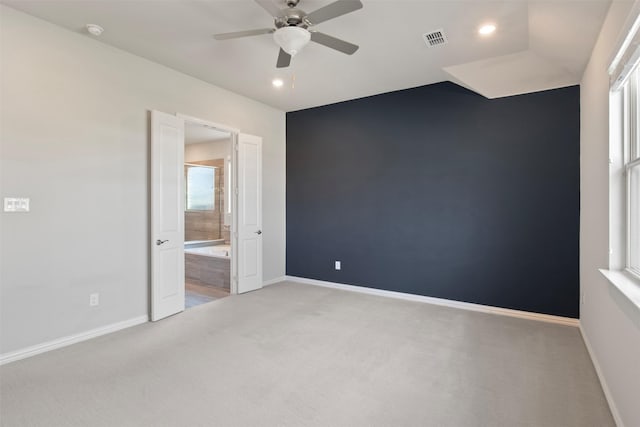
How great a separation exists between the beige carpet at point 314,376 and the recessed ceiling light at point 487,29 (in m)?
2.80

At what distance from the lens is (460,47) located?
3.24 m

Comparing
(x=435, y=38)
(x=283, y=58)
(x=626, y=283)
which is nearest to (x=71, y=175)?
(x=283, y=58)

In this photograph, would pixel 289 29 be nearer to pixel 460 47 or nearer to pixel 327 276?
pixel 460 47

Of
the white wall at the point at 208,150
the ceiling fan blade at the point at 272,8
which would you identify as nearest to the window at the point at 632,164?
the ceiling fan blade at the point at 272,8

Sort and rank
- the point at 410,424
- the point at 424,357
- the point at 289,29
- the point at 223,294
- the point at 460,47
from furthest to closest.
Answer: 1. the point at 223,294
2. the point at 460,47
3. the point at 424,357
4. the point at 289,29
5. the point at 410,424

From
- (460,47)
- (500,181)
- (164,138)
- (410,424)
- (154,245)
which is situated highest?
(460,47)

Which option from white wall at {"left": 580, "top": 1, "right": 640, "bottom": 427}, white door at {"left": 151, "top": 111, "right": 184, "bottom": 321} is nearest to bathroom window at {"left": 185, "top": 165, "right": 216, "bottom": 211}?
white door at {"left": 151, "top": 111, "right": 184, "bottom": 321}

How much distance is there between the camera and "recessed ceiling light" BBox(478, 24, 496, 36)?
2.86 m

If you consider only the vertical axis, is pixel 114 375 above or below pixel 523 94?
below

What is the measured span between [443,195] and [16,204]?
4322 millimetres

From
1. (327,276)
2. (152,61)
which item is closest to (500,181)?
(327,276)

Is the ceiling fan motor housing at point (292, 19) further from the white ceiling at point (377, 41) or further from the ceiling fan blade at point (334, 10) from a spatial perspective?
the white ceiling at point (377, 41)

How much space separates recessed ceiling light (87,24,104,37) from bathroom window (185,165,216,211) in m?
4.62

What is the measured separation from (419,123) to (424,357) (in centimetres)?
293
